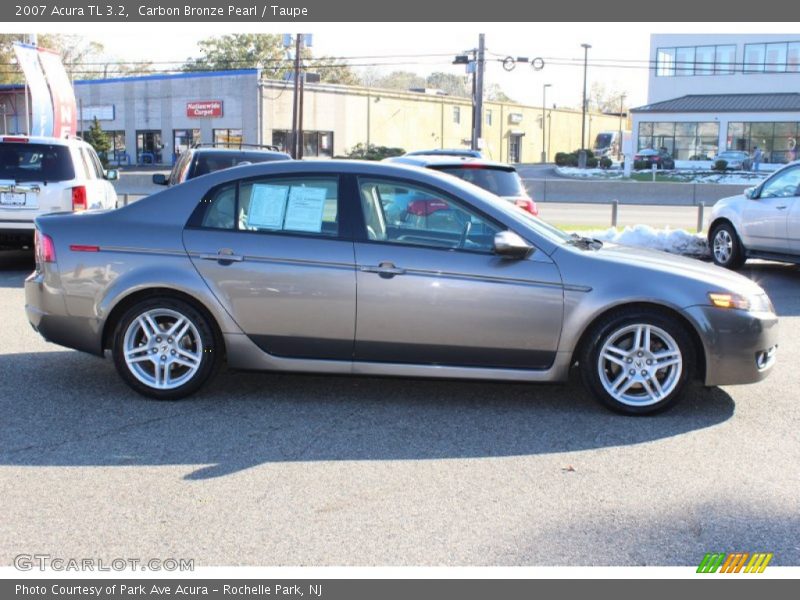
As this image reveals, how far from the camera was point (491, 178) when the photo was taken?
11477 mm

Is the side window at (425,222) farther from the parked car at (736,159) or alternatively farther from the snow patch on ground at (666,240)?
the parked car at (736,159)

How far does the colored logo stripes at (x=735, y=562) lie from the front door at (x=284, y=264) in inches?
109

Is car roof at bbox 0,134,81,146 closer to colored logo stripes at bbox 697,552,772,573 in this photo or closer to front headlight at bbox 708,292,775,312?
front headlight at bbox 708,292,775,312

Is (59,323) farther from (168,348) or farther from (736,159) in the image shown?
(736,159)

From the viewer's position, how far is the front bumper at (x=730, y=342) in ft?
19.1

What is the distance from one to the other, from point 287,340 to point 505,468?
1.80 metres

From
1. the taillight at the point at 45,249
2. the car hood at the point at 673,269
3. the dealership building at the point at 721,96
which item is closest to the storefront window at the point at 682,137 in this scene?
the dealership building at the point at 721,96

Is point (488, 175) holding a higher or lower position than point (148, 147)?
lower

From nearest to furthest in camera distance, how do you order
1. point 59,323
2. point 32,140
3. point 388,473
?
point 388,473 → point 59,323 → point 32,140

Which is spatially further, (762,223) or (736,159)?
(736,159)

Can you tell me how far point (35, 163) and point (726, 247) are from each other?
9.79m

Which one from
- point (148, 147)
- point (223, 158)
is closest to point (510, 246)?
point (223, 158)

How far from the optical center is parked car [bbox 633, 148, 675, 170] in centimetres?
5884

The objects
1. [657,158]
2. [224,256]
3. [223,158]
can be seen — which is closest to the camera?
[224,256]
